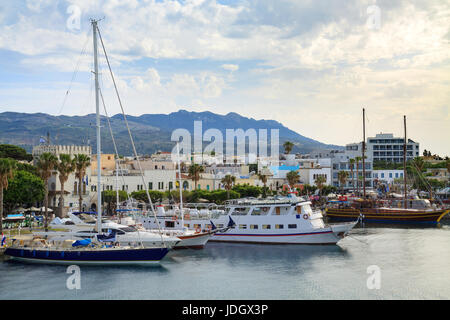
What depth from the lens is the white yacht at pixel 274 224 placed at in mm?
48250

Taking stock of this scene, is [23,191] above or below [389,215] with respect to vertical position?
above

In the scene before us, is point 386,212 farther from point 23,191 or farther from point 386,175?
point 386,175

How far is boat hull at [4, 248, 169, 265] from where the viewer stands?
1447 inches

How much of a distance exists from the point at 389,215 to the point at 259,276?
4309 centimetres

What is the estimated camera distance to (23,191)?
197 ft

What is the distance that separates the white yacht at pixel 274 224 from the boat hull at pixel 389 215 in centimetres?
2251

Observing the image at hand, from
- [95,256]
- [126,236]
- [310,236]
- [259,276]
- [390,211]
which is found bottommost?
[259,276]

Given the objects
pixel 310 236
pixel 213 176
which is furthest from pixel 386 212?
pixel 213 176

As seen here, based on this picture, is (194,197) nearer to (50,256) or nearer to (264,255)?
(264,255)

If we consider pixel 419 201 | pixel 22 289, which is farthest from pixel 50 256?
pixel 419 201

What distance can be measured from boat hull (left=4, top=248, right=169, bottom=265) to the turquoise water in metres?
0.84

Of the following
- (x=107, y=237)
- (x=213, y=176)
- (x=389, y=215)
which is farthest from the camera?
(x=213, y=176)

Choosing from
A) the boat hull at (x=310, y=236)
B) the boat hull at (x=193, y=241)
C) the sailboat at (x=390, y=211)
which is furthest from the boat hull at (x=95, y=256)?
the sailboat at (x=390, y=211)

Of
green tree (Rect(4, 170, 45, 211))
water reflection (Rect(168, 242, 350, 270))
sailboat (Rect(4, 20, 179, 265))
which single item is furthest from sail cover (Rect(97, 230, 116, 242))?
green tree (Rect(4, 170, 45, 211))
